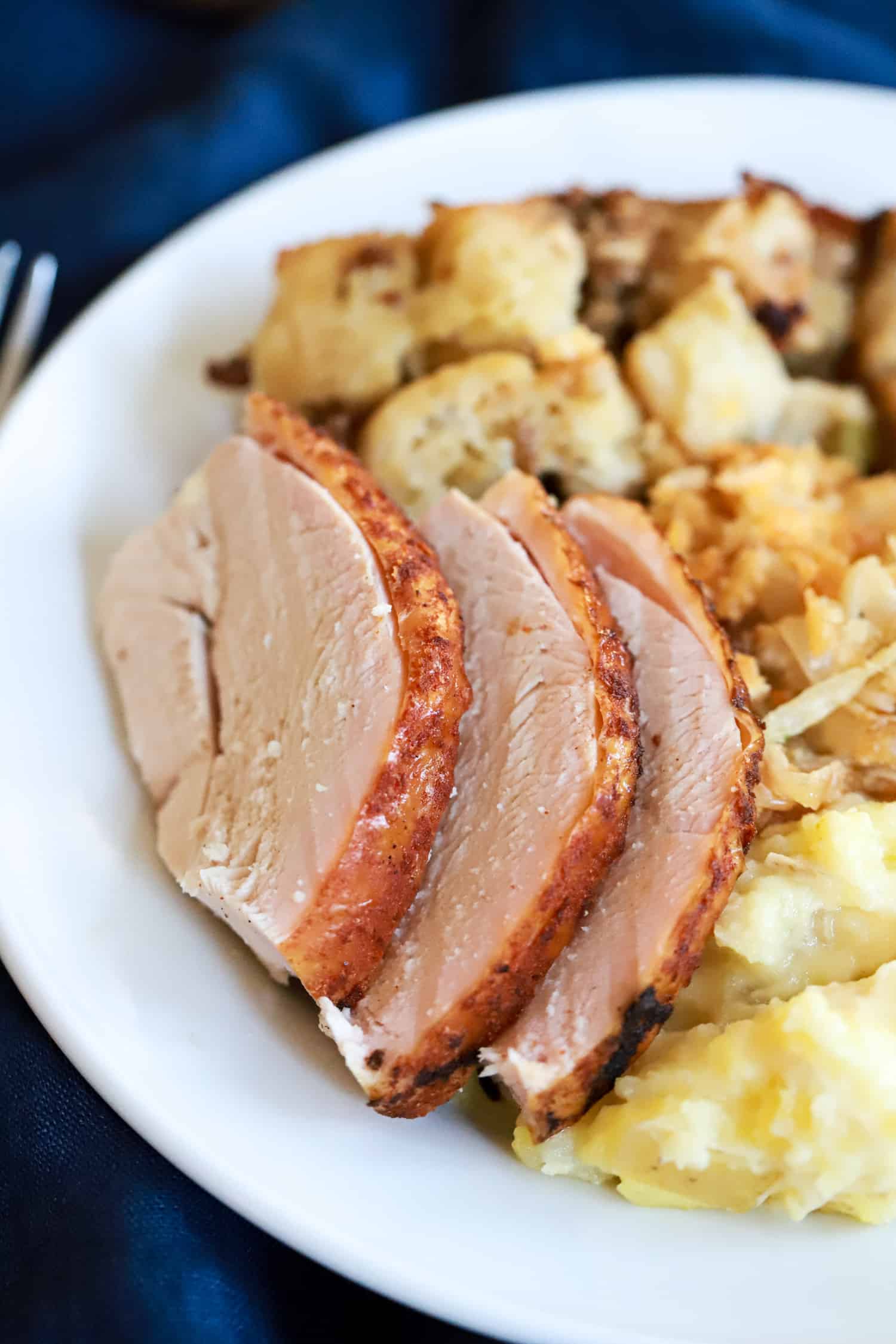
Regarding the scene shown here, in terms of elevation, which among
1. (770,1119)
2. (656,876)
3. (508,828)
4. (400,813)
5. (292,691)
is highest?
(292,691)

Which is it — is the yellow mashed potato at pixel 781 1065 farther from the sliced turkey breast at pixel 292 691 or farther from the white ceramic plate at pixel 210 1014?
the sliced turkey breast at pixel 292 691

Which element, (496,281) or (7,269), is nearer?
(496,281)

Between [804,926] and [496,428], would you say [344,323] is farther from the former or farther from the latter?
[804,926]

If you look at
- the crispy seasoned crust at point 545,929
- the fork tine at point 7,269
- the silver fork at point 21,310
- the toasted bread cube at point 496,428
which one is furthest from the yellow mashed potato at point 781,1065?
the fork tine at point 7,269

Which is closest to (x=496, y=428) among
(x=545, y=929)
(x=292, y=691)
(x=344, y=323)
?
(x=344, y=323)

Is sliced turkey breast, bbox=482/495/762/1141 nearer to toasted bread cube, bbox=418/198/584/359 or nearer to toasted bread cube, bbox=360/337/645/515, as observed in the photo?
toasted bread cube, bbox=360/337/645/515

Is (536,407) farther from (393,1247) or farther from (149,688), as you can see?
(393,1247)

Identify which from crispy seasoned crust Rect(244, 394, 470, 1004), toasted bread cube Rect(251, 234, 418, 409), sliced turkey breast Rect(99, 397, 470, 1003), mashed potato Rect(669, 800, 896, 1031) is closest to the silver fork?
toasted bread cube Rect(251, 234, 418, 409)
